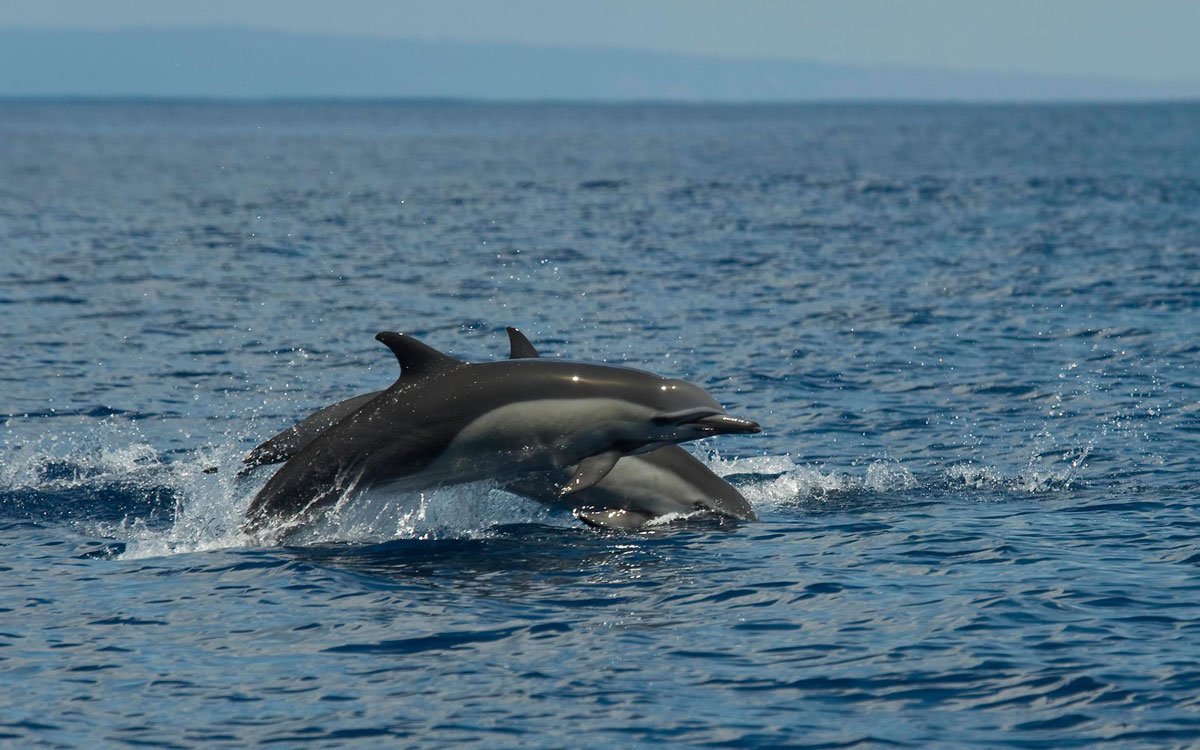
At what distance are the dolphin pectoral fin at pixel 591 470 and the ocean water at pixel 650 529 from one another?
65cm

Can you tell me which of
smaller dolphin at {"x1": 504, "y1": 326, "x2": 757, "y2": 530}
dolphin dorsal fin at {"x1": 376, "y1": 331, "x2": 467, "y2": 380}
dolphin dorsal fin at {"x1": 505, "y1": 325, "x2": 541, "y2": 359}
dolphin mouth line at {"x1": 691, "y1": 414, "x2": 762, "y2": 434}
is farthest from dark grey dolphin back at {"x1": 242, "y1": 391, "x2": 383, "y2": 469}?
dolphin mouth line at {"x1": 691, "y1": 414, "x2": 762, "y2": 434}

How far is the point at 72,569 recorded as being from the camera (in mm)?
12961

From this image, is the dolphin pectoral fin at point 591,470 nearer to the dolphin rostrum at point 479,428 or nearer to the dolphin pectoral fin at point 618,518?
the dolphin rostrum at point 479,428

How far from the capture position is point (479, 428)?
13.4 metres

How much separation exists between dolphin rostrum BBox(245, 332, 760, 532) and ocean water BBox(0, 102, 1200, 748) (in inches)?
18.2

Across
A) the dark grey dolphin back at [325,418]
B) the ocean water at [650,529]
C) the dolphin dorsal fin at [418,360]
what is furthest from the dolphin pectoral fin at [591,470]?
the dolphin dorsal fin at [418,360]

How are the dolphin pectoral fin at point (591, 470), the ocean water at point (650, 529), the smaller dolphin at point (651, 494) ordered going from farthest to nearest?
the smaller dolphin at point (651, 494) → the dolphin pectoral fin at point (591, 470) → the ocean water at point (650, 529)

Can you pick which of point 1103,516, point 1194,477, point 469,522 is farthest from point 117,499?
point 1194,477

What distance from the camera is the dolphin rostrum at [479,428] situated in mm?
13352

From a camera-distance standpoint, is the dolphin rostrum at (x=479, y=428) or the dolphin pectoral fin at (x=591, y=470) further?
the dolphin rostrum at (x=479, y=428)

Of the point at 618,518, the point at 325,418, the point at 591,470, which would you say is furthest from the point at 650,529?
the point at 325,418

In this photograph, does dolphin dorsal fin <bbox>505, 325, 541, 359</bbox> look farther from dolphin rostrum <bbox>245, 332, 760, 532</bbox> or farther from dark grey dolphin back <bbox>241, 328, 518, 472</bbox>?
dolphin rostrum <bbox>245, 332, 760, 532</bbox>

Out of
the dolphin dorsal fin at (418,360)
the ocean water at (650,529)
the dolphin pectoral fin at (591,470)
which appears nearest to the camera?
the ocean water at (650,529)

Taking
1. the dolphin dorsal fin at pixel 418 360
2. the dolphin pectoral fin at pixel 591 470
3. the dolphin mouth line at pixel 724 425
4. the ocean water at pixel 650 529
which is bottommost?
the ocean water at pixel 650 529
